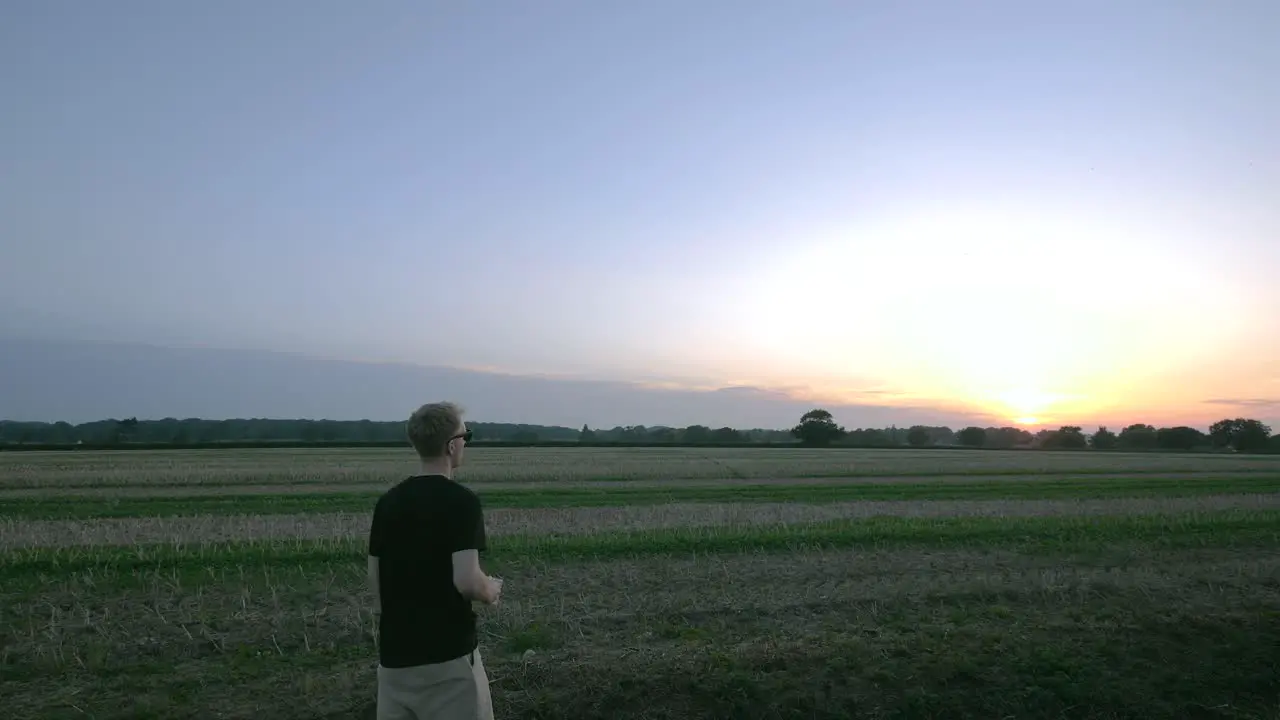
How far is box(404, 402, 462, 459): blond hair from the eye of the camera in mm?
3727

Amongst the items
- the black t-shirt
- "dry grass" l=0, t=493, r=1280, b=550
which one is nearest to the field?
"dry grass" l=0, t=493, r=1280, b=550

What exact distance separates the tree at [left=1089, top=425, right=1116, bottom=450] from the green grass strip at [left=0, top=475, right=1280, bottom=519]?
78.7 meters

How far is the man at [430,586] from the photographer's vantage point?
3.55 metres

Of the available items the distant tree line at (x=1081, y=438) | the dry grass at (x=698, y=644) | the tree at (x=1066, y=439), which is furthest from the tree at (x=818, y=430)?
the dry grass at (x=698, y=644)

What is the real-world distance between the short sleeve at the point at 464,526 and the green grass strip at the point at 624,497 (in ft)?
64.0

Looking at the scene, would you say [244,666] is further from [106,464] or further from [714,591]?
[106,464]

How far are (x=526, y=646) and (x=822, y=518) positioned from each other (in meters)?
12.3

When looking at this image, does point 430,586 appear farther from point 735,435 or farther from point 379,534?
point 735,435

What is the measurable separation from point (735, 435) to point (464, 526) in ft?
374

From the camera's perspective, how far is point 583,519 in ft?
63.2

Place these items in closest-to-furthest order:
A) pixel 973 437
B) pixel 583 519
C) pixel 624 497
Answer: pixel 583 519, pixel 624 497, pixel 973 437

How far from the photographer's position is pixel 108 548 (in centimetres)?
1460

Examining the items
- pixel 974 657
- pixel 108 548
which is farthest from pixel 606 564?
pixel 108 548

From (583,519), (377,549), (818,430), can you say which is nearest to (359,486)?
(583,519)
